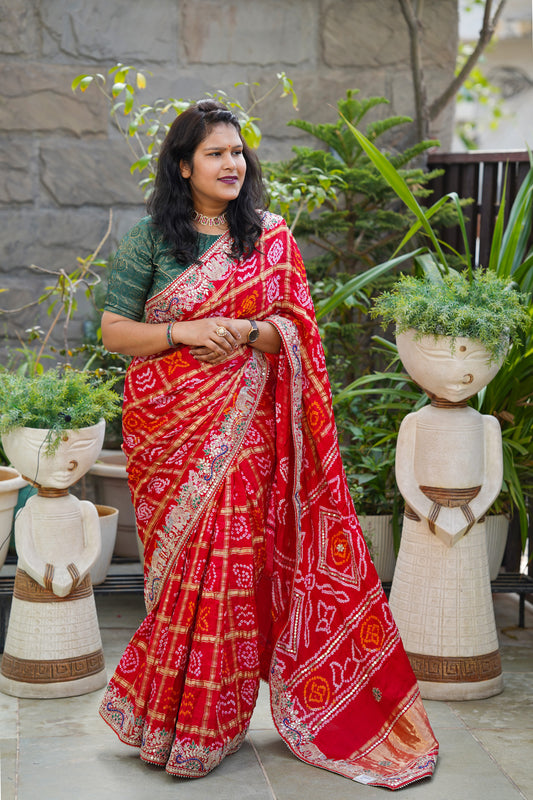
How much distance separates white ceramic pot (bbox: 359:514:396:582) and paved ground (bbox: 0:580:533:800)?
0.88 meters

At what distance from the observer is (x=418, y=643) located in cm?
336

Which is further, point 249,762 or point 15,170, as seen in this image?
point 15,170

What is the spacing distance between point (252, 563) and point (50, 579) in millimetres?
801

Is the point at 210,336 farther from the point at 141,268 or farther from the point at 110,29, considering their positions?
the point at 110,29

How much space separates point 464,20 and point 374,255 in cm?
1140

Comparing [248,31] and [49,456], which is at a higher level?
[248,31]

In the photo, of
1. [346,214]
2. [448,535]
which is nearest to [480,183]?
[346,214]

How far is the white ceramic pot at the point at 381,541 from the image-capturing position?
163 inches

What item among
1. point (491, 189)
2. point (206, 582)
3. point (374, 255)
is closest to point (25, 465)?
point (206, 582)

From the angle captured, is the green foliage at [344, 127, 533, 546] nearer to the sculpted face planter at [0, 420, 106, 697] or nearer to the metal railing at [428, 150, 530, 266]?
the metal railing at [428, 150, 530, 266]

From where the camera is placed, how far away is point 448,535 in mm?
3293

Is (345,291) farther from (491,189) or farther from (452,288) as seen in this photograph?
(491,189)

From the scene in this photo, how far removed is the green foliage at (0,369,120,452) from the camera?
3.28 meters

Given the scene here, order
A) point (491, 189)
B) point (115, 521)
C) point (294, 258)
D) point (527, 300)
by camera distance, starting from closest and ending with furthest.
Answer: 1. point (294, 258)
2. point (527, 300)
3. point (115, 521)
4. point (491, 189)
